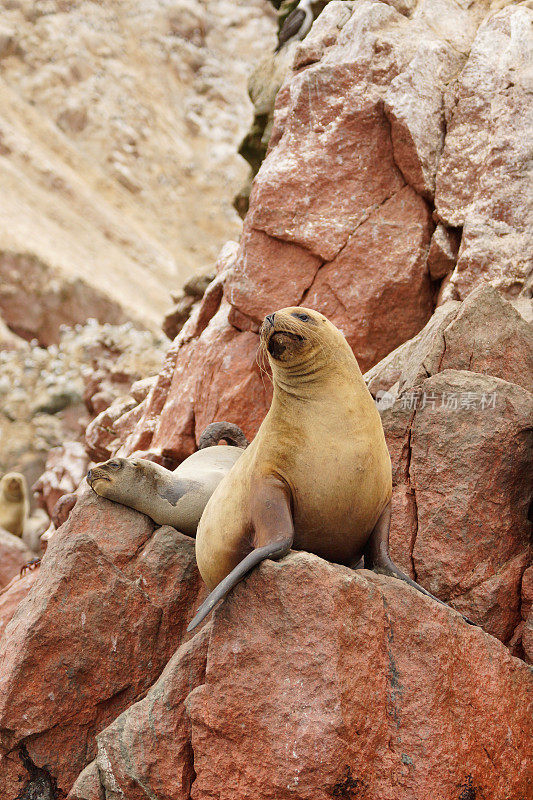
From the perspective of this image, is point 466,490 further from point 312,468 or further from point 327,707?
point 327,707

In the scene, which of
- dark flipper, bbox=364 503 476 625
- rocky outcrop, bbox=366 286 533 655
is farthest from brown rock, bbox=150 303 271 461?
dark flipper, bbox=364 503 476 625

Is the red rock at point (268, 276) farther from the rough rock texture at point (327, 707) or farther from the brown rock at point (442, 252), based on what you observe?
the rough rock texture at point (327, 707)

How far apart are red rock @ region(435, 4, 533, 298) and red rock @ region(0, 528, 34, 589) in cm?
504

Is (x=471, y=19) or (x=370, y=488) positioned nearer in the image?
(x=370, y=488)

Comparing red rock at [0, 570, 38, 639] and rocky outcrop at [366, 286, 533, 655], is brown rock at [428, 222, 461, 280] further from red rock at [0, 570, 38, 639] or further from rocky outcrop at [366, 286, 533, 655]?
red rock at [0, 570, 38, 639]

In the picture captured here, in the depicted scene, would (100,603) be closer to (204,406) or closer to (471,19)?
(204,406)

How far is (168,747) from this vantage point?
294cm

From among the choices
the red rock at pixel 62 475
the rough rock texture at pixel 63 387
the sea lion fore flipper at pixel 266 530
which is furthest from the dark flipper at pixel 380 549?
the red rock at pixel 62 475

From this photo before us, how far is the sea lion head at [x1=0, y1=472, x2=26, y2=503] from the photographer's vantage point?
9773 millimetres

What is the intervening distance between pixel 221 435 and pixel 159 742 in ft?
9.52

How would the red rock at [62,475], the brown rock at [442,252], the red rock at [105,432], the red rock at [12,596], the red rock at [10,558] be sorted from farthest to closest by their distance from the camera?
the red rock at [62,475] → the red rock at [105,432] → the red rock at [10,558] → the brown rock at [442,252] → the red rock at [12,596]

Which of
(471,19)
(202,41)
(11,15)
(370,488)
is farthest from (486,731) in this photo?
(202,41)

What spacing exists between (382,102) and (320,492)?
432 cm

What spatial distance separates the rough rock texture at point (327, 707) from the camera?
8.96ft
